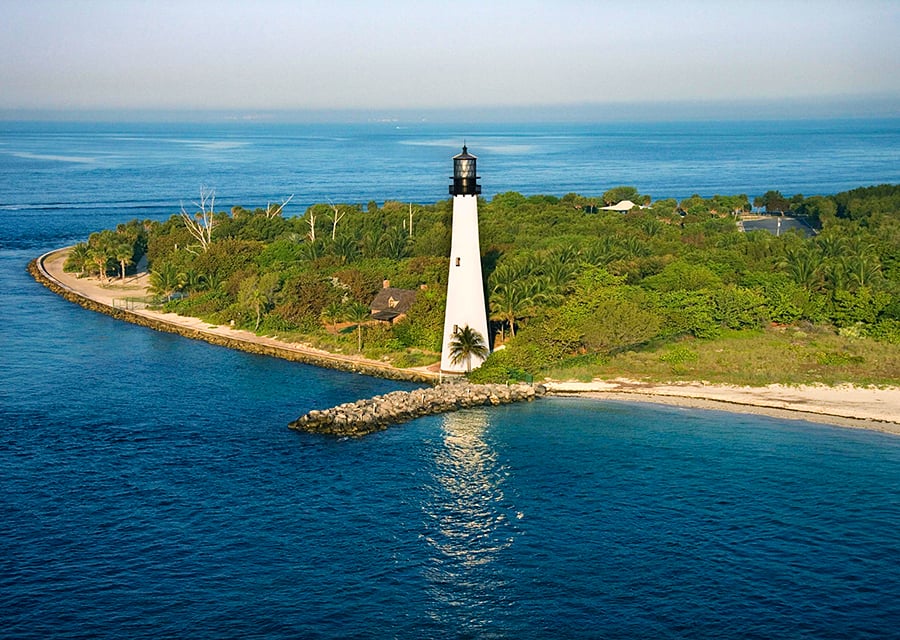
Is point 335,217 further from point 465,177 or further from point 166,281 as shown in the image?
point 465,177

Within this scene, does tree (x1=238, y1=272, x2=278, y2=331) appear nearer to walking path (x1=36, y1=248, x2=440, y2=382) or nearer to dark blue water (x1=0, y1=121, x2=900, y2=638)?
walking path (x1=36, y1=248, x2=440, y2=382)

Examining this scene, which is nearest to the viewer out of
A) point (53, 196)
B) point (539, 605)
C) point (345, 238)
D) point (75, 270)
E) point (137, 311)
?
point (539, 605)

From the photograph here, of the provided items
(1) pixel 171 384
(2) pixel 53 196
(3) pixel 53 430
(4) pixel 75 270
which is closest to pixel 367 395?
(1) pixel 171 384

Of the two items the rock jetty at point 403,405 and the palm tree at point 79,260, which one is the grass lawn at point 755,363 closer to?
the rock jetty at point 403,405

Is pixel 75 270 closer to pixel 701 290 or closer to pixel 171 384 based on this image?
pixel 171 384

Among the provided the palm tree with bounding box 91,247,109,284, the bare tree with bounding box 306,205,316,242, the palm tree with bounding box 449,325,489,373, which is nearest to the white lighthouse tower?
the palm tree with bounding box 449,325,489,373

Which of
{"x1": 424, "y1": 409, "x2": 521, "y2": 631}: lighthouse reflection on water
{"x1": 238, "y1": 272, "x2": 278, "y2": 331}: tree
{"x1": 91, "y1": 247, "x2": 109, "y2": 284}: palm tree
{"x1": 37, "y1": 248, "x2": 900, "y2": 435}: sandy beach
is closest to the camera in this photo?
{"x1": 424, "y1": 409, "x2": 521, "y2": 631}: lighthouse reflection on water

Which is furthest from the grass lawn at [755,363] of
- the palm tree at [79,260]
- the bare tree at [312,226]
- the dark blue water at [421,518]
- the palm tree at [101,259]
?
the palm tree at [79,260]
